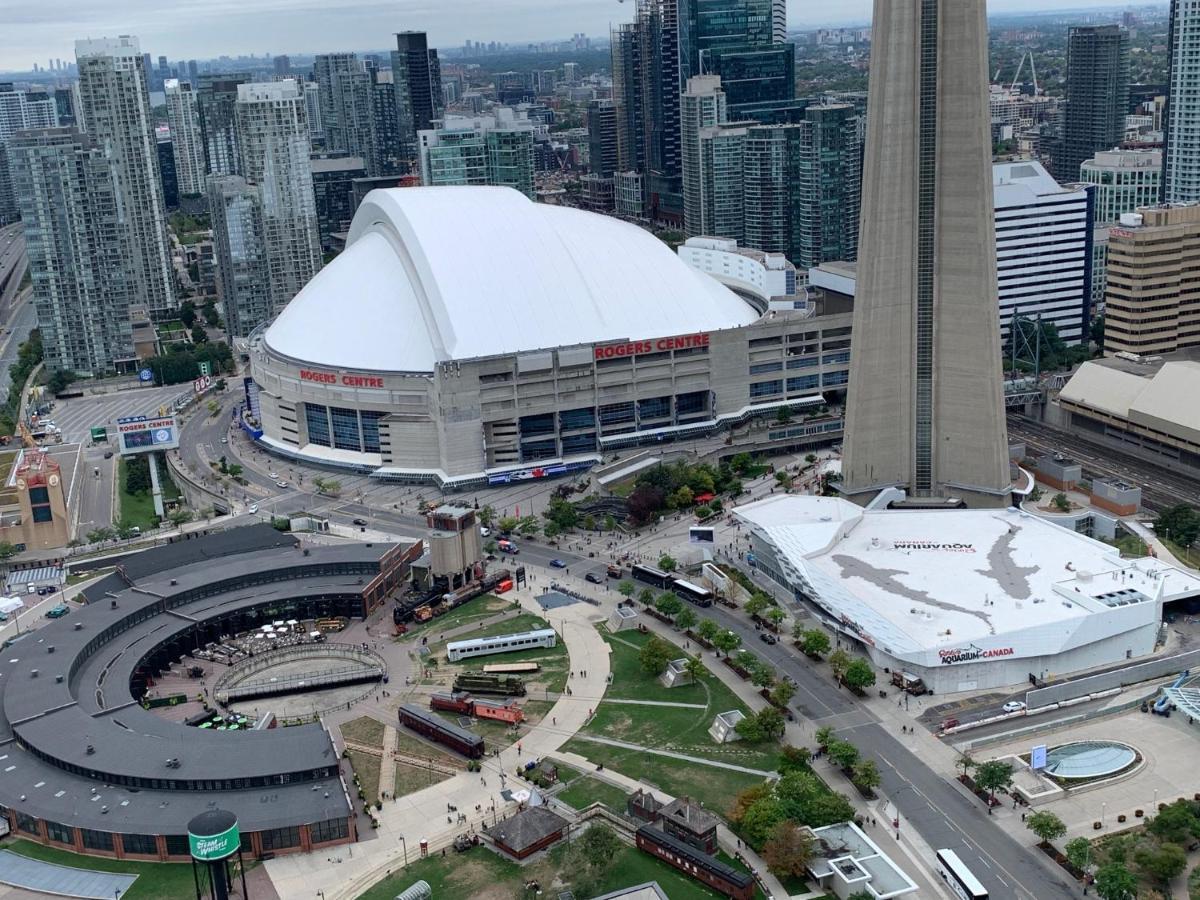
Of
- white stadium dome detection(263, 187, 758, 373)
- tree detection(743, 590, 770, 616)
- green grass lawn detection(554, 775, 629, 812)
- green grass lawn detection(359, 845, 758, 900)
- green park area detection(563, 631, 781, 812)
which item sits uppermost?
white stadium dome detection(263, 187, 758, 373)

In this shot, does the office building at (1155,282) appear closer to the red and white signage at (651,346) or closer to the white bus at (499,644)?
the red and white signage at (651,346)

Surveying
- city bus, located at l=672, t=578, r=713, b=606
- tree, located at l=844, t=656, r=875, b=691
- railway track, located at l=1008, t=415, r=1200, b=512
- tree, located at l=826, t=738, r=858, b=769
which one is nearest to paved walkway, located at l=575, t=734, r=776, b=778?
tree, located at l=826, t=738, r=858, b=769

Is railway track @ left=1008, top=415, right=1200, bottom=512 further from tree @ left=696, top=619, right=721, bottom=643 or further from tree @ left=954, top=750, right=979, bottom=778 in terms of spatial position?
tree @ left=954, top=750, right=979, bottom=778

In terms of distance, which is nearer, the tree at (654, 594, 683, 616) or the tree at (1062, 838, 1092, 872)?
the tree at (1062, 838, 1092, 872)

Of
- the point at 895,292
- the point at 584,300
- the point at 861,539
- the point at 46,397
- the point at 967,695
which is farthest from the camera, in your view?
the point at 46,397

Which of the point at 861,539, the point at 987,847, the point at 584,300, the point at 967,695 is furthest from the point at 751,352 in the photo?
the point at 987,847

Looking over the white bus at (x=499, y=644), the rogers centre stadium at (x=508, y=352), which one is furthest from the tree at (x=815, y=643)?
the rogers centre stadium at (x=508, y=352)

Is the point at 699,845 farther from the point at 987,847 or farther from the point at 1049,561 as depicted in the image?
the point at 1049,561
